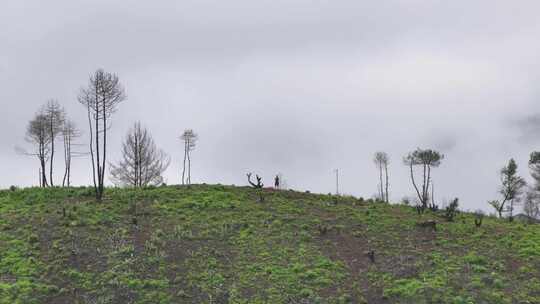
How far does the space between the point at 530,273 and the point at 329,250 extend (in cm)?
939

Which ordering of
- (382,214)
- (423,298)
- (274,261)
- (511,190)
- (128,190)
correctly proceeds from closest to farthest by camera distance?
(423,298)
(274,261)
(382,214)
(128,190)
(511,190)

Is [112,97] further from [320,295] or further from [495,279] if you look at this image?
[495,279]

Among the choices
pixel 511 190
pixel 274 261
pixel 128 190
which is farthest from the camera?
pixel 511 190

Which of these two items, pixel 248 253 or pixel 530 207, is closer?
pixel 248 253

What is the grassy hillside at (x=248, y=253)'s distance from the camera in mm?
22469

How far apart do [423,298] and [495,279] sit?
3.81m

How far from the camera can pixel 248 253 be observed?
88.3 feet

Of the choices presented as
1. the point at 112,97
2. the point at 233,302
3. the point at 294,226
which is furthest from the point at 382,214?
the point at 112,97

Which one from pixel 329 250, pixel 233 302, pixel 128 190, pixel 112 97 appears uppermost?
pixel 112 97

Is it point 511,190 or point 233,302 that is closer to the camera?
point 233,302

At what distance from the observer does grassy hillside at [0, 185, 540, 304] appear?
22469mm

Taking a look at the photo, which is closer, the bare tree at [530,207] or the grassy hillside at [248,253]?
the grassy hillside at [248,253]

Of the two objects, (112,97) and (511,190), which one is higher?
(112,97)

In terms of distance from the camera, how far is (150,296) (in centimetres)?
2223
